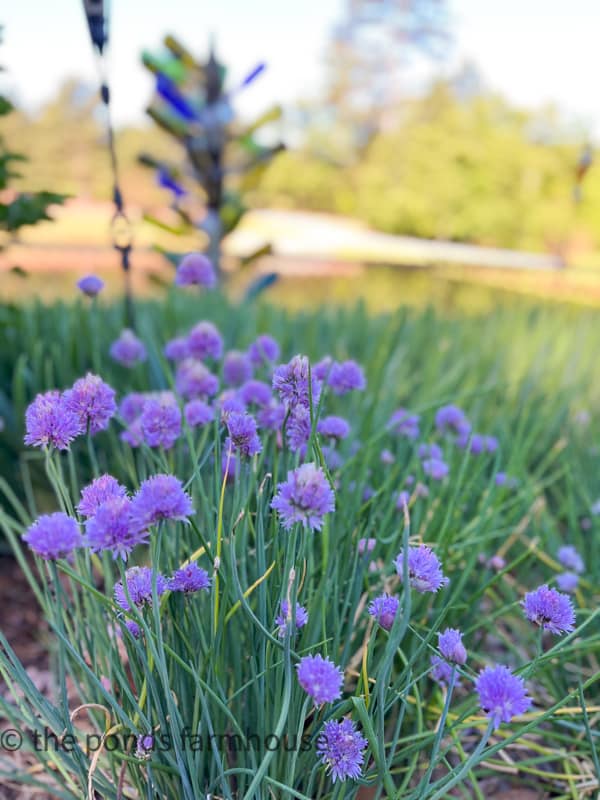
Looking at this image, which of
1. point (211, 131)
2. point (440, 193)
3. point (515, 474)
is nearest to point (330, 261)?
point (440, 193)

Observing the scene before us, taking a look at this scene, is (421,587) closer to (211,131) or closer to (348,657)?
(348,657)

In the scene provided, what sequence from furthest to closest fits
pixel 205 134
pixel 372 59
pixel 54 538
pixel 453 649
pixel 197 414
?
pixel 372 59
pixel 205 134
pixel 197 414
pixel 453 649
pixel 54 538

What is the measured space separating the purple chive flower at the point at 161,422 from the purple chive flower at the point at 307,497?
1.08 ft

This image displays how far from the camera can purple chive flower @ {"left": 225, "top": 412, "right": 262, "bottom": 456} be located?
2.46 feet

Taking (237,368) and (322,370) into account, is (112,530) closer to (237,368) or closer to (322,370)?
(322,370)

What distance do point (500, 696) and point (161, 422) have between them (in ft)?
1.70

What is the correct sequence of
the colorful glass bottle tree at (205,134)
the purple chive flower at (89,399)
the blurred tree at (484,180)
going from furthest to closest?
1. the blurred tree at (484,180)
2. the colorful glass bottle tree at (205,134)
3. the purple chive flower at (89,399)

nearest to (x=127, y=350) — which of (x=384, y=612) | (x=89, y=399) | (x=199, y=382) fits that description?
(x=199, y=382)

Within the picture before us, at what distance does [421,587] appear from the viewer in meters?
0.69

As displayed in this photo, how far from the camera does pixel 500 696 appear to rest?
60 cm

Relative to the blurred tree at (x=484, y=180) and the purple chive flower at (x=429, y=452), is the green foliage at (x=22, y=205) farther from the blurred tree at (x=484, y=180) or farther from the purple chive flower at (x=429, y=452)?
the blurred tree at (x=484, y=180)

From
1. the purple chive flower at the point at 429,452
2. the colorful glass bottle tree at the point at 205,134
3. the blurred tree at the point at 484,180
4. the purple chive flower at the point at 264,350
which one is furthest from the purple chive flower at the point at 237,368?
the blurred tree at the point at 484,180

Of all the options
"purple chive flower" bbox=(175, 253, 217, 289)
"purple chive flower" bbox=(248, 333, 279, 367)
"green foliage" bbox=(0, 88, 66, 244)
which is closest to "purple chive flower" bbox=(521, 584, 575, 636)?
"purple chive flower" bbox=(248, 333, 279, 367)

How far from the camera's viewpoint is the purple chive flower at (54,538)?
1.82 ft
